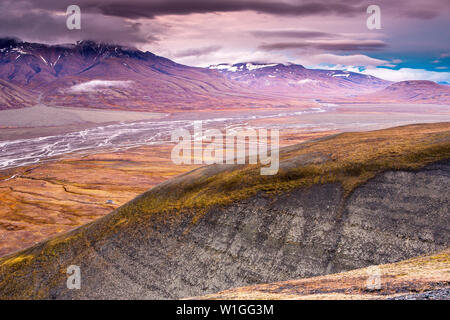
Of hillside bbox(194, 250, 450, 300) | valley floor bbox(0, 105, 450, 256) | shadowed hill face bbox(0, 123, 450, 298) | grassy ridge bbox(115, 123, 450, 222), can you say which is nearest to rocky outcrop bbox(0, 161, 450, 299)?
shadowed hill face bbox(0, 123, 450, 298)

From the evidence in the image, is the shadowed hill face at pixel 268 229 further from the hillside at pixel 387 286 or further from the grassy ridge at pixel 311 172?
the hillside at pixel 387 286

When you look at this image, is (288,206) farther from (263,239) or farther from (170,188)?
(170,188)

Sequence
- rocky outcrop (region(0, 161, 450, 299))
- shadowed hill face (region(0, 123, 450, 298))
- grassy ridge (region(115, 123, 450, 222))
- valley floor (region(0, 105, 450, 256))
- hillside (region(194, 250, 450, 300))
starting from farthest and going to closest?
valley floor (region(0, 105, 450, 256)) → grassy ridge (region(115, 123, 450, 222)) → shadowed hill face (region(0, 123, 450, 298)) → rocky outcrop (region(0, 161, 450, 299)) → hillside (region(194, 250, 450, 300))

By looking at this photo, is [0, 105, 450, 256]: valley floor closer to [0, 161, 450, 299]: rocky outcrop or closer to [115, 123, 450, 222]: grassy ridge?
[115, 123, 450, 222]: grassy ridge

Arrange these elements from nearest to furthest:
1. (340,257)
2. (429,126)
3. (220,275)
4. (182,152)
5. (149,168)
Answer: (340,257), (220,275), (429,126), (149,168), (182,152)

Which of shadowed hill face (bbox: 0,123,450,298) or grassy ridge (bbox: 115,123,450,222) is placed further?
grassy ridge (bbox: 115,123,450,222)

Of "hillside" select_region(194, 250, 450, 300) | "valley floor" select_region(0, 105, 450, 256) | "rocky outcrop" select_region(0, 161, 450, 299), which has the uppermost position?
"hillside" select_region(194, 250, 450, 300)

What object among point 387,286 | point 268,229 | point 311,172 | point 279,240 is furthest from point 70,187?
point 387,286

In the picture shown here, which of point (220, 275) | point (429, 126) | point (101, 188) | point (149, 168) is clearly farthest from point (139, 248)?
point (149, 168)
